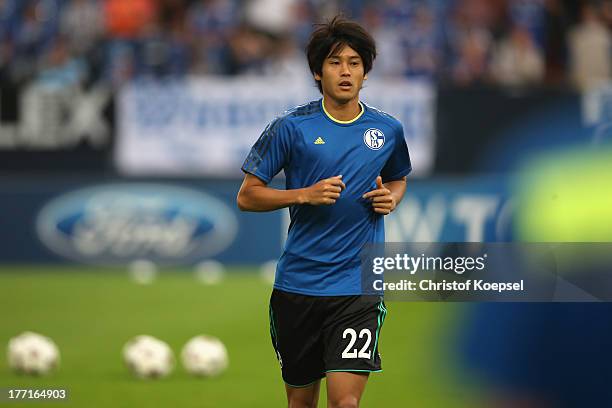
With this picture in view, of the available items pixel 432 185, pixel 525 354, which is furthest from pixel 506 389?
pixel 432 185

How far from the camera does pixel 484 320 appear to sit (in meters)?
6.58

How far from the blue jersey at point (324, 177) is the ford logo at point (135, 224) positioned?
28.9 feet

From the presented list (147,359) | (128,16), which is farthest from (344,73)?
(128,16)

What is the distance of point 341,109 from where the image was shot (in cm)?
533

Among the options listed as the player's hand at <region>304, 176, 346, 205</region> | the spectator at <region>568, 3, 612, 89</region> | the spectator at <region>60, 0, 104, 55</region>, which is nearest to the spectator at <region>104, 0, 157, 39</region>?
the spectator at <region>60, 0, 104, 55</region>

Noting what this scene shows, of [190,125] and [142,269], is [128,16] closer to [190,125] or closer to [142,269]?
[190,125]

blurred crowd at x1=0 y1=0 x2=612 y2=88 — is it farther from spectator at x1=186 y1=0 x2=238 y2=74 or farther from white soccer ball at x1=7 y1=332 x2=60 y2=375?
white soccer ball at x1=7 y1=332 x2=60 y2=375

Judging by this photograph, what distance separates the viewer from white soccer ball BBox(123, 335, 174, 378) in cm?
828

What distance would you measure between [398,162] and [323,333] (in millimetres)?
879

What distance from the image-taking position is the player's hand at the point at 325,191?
506 centimetres

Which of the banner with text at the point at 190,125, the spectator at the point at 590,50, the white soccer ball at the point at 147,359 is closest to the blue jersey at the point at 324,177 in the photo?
the white soccer ball at the point at 147,359

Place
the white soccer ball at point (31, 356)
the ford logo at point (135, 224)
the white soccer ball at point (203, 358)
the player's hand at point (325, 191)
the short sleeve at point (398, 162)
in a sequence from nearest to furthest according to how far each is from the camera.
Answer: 1. the player's hand at point (325, 191)
2. the short sleeve at point (398, 162)
3. the white soccer ball at point (31, 356)
4. the white soccer ball at point (203, 358)
5. the ford logo at point (135, 224)

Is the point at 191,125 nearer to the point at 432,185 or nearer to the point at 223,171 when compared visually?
the point at 223,171

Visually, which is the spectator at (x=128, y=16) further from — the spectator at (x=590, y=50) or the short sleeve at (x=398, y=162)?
the short sleeve at (x=398, y=162)
